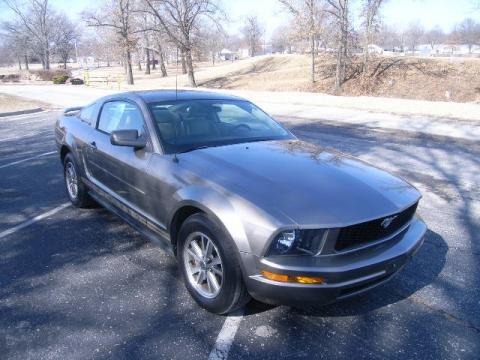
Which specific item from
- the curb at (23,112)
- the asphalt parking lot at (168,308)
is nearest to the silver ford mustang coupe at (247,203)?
the asphalt parking lot at (168,308)

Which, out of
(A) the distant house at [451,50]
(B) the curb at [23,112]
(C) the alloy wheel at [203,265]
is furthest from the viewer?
(A) the distant house at [451,50]

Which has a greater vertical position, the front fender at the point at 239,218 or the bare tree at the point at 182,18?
the bare tree at the point at 182,18

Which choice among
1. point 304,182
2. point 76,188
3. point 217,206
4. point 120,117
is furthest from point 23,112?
point 304,182

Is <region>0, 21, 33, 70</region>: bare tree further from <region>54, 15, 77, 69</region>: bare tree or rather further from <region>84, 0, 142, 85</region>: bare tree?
<region>84, 0, 142, 85</region>: bare tree

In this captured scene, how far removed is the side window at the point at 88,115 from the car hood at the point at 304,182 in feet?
6.78

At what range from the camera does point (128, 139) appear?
143 inches

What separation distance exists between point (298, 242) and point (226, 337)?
33.4 inches

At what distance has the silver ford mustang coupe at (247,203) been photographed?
102 inches

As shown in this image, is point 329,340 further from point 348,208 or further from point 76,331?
point 76,331

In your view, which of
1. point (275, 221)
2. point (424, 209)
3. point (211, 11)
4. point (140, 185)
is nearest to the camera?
point (275, 221)

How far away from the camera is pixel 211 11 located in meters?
31.3

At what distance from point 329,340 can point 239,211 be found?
1.05 m

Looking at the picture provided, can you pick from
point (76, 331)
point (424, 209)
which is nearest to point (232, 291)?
point (76, 331)

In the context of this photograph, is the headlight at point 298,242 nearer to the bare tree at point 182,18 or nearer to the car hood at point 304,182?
the car hood at point 304,182
